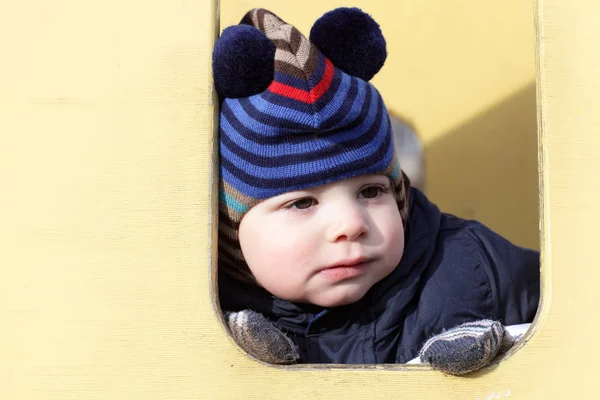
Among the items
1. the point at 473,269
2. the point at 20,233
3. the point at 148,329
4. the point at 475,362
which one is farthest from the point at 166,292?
the point at 473,269

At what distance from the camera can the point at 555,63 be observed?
3.01ft

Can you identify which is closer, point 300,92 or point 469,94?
point 300,92

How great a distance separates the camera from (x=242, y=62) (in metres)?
0.98

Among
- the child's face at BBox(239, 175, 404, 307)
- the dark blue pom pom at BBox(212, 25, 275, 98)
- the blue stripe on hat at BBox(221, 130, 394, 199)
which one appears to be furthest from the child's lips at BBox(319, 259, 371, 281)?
the dark blue pom pom at BBox(212, 25, 275, 98)

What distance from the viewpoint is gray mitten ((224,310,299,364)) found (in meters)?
0.92

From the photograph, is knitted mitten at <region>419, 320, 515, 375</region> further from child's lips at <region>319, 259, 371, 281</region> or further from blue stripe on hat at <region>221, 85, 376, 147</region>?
blue stripe on hat at <region>221, 85, 376, 147</region>

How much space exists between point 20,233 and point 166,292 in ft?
0.53

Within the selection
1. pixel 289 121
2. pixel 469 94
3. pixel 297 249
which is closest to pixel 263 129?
pixel 289 121

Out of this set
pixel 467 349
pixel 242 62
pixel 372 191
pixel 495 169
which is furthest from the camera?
pixel 495 169

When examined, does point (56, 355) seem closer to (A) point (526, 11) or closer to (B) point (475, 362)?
(B) point (475, 362)

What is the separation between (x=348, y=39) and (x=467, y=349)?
0.42 meters

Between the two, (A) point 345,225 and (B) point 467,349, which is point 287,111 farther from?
(B) point 467,349

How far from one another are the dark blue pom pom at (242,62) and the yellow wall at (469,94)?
1.81 feet

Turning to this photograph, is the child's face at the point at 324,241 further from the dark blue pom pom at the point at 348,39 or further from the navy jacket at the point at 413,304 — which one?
the dark blue pom pom at the point at 348,39
